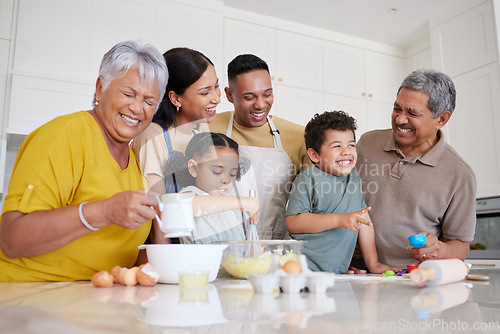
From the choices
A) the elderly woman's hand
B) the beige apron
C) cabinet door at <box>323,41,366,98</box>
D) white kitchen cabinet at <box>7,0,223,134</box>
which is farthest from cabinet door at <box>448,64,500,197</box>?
the elderly woman's hand

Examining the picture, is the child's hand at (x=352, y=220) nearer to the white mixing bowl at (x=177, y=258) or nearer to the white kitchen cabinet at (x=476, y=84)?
the white mixing bowl at (x=177, y=258)

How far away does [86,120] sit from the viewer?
1.07 meters

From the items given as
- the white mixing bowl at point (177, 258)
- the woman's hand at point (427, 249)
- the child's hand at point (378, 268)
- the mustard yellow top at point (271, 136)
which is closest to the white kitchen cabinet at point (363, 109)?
the mustard yellow top at point (271, 136)

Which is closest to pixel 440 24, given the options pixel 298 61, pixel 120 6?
pixel 298 61

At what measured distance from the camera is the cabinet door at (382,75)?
4.25m

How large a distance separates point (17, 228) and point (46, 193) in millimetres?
93

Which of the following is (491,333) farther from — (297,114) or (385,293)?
(297,114)

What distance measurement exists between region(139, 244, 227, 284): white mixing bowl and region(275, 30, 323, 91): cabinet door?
3072 millimetres

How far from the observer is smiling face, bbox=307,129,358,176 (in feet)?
5.44

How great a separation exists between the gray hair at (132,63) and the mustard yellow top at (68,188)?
13 centimetres

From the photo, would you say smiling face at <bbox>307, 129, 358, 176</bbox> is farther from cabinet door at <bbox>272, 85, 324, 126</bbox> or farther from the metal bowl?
cabinet door at <bbox>272, 85, 324, 126</bbox>

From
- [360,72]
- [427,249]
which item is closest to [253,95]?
[427,249]

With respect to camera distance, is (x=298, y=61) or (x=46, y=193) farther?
(x=298, y=61)

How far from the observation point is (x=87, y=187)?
3.34ft
